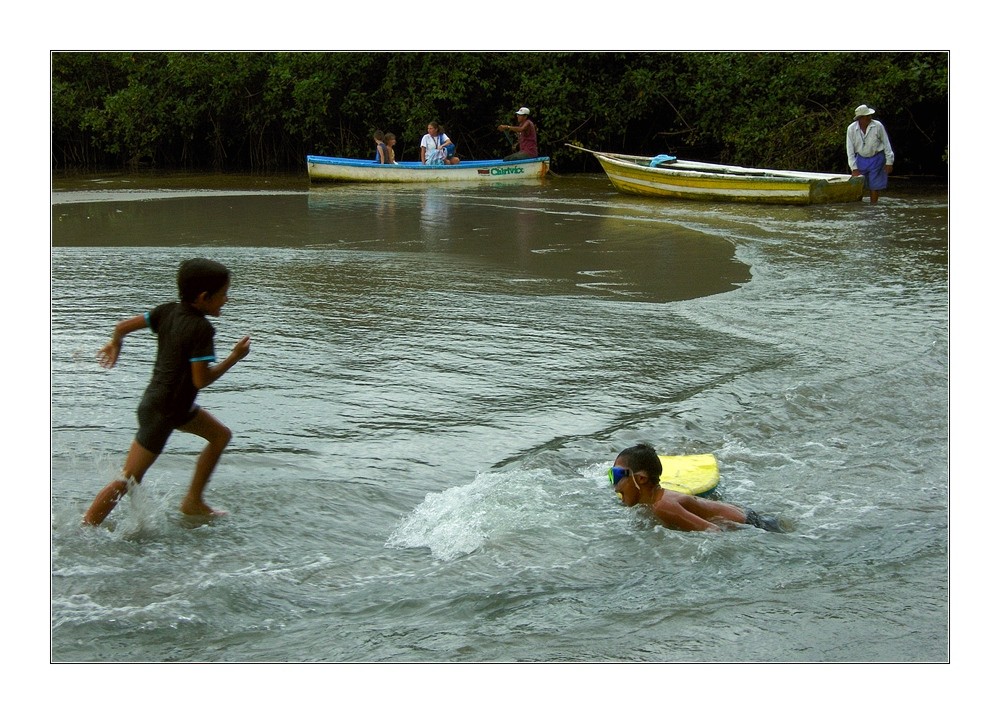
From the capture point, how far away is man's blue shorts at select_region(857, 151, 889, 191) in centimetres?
1639

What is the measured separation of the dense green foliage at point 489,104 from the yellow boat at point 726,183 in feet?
7.61

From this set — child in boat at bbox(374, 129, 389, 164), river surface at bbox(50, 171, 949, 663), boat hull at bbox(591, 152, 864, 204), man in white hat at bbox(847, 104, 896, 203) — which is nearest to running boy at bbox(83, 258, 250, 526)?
river surface at bbox(50, 171, 949, 663)

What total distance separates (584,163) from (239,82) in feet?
31.3

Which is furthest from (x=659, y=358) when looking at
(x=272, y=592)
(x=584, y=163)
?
(x=584, y=163)

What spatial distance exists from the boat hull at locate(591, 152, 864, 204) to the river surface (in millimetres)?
5349

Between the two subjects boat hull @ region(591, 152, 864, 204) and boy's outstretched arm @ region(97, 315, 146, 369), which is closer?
boy's outstretched arm @ region(97, 315, 146, 369)

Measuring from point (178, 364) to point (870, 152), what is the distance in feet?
47.3

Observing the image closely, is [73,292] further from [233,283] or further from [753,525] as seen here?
[753,525]

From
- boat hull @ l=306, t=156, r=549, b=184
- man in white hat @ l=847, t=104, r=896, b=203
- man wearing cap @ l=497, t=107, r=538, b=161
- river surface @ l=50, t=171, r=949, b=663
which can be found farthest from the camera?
man wearing cap @ l=497, t=107, r=538, b=161

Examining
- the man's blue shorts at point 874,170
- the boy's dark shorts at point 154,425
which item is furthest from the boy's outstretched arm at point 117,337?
the man's blue shorts at point 874,170

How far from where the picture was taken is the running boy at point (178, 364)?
4.14 meters

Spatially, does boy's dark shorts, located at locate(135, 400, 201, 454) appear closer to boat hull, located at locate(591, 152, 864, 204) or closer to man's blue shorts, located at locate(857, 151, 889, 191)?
boat hull, located at locate(591, 152, 864, 204)

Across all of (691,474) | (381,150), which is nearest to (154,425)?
(691,474)

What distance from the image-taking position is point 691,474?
5.04 meters
